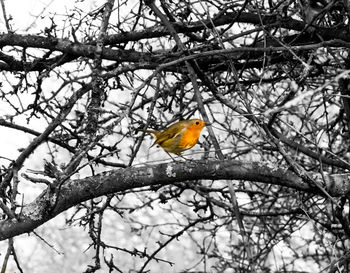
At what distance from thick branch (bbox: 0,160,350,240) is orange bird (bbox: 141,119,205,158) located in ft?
3.28

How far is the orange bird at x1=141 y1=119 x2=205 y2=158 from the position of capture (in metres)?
4.79

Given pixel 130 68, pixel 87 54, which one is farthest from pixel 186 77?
pixel 130 68

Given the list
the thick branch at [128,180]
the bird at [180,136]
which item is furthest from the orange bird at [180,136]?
the thick branch at [128,180]

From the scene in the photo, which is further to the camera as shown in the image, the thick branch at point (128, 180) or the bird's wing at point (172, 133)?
the bird's wing at point (172, 133)

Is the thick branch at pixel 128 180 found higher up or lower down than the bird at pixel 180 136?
lower down

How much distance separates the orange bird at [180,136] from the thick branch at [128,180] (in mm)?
1001

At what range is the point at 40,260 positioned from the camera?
65.4ft

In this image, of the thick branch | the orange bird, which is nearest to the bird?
the orange bird

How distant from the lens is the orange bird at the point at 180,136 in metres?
4.79

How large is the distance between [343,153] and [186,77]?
2928 mm

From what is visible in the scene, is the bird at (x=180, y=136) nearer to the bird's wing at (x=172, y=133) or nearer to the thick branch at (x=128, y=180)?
the bird's wing at (x=172, y=133)

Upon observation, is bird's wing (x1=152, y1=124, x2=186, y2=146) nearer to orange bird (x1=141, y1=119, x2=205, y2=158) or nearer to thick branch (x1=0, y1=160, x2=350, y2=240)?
orange bird (x1=141, y1=119, x2=205, y2=158)

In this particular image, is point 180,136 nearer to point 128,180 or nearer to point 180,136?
point 180,136

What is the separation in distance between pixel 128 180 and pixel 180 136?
3.72 ft
